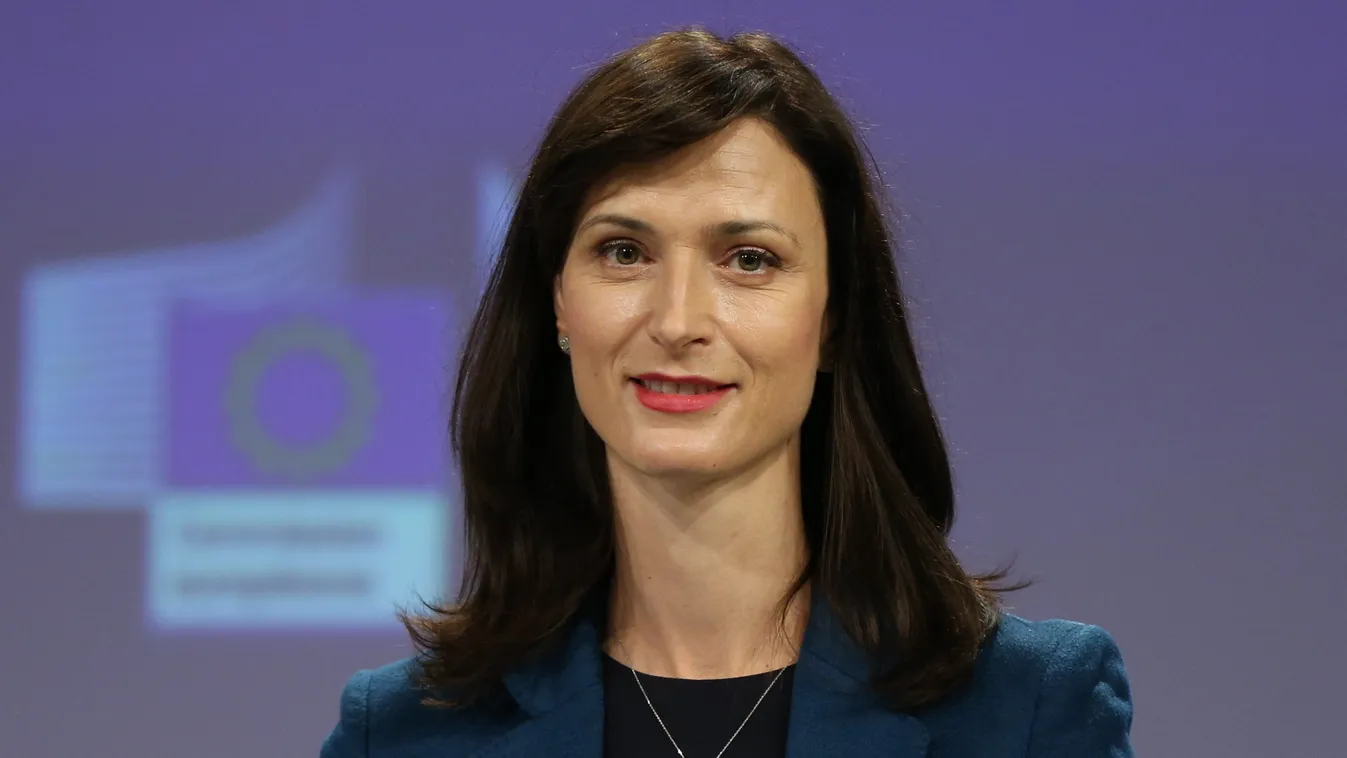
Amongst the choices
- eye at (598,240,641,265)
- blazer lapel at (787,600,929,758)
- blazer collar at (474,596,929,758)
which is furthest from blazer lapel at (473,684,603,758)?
eye at (598,240,641,265)

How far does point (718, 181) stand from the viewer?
1.78 m

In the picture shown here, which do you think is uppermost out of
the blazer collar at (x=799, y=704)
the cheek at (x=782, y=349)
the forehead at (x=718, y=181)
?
the forehead at (x=718, y=181)

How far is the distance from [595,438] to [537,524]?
128mm

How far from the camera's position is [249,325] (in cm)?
292

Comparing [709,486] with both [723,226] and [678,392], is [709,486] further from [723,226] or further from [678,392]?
[723,226]

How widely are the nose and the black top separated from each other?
1.34ft

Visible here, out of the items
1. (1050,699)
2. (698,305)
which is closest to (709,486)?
(698,305)

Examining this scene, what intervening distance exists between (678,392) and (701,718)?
0.38m

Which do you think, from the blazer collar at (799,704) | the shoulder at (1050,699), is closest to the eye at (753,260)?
the blazer collar at (799,704)

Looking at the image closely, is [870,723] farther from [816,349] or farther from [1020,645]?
[816,349]

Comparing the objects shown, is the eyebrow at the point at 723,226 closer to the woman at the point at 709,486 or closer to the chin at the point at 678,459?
the woman at the point at 709,486

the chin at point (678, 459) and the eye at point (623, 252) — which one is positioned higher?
the eye at point (623, 252)

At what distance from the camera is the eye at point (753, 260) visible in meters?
1.80

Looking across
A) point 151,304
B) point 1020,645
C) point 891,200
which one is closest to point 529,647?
point 1020,645
